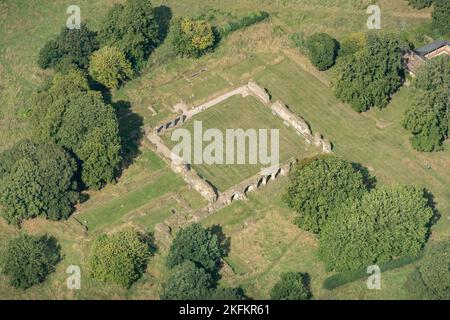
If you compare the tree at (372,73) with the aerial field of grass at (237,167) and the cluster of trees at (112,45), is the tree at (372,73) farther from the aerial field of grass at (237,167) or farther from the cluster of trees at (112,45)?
the cluster of trees at (112,45)

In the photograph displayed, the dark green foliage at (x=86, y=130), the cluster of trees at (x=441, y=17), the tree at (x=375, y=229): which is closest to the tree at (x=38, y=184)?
the dark green foliage at (x=86, y=130)

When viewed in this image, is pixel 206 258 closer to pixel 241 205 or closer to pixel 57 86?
pixel 241 205

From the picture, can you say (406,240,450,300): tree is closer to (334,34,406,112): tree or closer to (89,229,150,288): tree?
(334,34,406,112): tree

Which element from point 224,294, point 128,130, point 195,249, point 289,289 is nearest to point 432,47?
point 128,130

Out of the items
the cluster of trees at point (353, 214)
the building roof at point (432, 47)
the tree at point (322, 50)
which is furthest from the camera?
the building roof at point (432, 47)

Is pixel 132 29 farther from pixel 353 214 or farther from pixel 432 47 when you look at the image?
pixel 353 214
